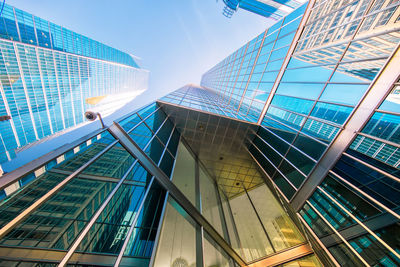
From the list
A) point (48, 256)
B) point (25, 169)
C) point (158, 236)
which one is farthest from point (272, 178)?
point (25, 169)

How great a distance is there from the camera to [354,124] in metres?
6.21

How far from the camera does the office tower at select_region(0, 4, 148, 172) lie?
154 ft

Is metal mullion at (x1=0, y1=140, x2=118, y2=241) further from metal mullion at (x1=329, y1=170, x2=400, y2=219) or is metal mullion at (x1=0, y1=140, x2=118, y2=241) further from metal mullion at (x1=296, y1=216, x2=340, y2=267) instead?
metal mullion at (x1=296, y1=216, x2=340, y2=267)

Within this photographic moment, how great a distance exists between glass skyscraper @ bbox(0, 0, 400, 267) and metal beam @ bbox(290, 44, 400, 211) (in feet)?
0.15

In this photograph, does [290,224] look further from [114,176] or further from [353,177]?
[114,176]

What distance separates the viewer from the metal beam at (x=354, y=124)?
5.38 meters

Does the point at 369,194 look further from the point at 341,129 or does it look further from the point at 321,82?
the point at 321,82

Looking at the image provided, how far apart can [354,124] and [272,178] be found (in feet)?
20.0

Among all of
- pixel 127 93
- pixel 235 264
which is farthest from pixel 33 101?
pixel 235 264

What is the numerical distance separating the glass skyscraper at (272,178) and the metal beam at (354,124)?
0.15 feet

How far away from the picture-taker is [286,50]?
11.6 m

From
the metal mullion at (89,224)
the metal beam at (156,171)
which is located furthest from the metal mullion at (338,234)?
the metal mullion at (89,224)

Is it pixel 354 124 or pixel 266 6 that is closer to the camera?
pixel 354 124

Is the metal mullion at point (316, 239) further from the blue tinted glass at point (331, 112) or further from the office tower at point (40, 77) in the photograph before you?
the office tower at point (40, 77)
